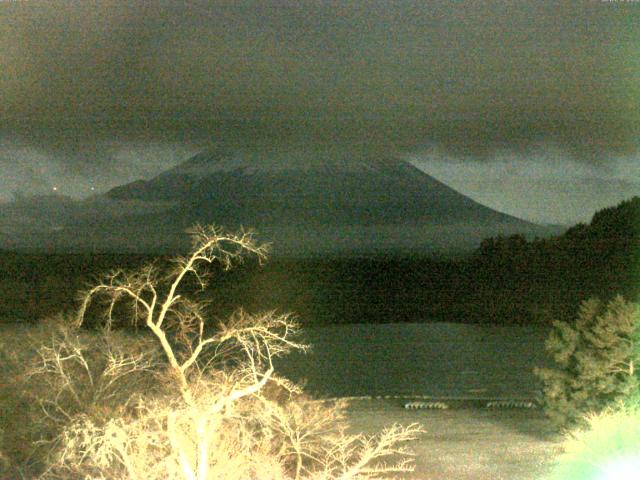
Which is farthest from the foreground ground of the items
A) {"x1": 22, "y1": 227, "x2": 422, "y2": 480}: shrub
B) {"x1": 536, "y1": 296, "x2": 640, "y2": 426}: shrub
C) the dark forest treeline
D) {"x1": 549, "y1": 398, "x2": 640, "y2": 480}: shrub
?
the dark forest treeline

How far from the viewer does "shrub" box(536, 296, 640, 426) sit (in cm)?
1894

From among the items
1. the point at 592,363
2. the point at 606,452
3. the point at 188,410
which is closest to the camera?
the point at 188,410

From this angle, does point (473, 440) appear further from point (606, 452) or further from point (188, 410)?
point (188, 410)

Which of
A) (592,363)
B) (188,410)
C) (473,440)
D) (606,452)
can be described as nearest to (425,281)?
(473,440)

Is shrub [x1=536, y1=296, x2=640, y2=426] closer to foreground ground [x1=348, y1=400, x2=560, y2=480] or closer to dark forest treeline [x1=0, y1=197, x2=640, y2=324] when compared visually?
foreground ground [x1=348, y1=400, x2=560, y2=480]

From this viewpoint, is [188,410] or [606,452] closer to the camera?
[188,410]

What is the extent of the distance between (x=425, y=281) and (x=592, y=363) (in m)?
90.3

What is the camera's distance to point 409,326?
9369 centimetres

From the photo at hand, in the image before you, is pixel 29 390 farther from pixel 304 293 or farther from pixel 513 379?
pixel 304 293

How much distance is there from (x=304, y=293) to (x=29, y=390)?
82.7 m

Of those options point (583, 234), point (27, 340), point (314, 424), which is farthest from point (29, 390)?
point (583, 234)

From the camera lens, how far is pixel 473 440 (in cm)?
1991

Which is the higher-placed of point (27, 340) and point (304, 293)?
point (27, 340)

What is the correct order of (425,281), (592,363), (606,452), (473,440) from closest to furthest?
1. (606,452)
2. (592,363)
3. (473,440)
4. (425,281)
